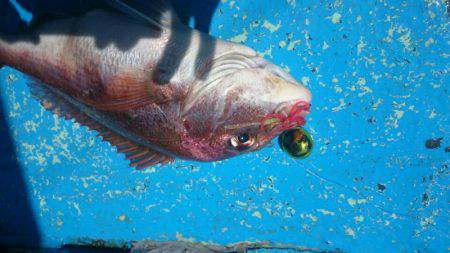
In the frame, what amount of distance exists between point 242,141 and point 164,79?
A: 0.47 m

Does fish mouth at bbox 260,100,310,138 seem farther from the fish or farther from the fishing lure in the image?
the fishing lure

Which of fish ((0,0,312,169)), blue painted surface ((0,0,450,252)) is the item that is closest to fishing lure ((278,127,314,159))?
blue painted surface ((0,0,450,252))

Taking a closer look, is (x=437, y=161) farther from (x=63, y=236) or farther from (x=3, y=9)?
(x=3, y=9)

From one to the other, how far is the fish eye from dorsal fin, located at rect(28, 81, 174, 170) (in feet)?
1.35

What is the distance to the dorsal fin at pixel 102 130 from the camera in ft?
5.98

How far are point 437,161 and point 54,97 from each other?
8.39 ft

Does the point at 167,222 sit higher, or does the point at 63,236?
the point at 167,222

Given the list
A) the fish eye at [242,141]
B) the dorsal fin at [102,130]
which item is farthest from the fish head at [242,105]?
the dorsal fin at [102,130]

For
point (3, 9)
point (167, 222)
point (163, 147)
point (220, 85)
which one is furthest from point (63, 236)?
point (220, 85)

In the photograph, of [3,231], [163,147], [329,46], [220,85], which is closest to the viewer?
[220,85]

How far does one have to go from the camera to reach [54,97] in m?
2.00

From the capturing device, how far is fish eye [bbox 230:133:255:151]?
160 centimetres

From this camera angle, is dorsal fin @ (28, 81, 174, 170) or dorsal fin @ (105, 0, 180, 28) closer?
dorsal fin @ (105, 0, 180, 28)

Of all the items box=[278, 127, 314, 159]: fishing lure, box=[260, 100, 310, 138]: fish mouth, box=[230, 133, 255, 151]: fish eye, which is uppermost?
box=[278, 127, 314, 159]: fishing lure
